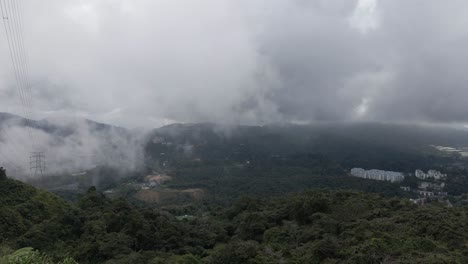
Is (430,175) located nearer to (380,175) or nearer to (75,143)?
(380,175)

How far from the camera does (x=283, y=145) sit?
177750 mm

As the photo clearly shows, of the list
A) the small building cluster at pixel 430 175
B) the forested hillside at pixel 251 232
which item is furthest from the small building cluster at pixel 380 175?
the forested hillside at pixel 251 232

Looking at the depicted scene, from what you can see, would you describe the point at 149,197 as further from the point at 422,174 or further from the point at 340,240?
the point at 422,174

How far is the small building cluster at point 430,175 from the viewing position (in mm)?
109275

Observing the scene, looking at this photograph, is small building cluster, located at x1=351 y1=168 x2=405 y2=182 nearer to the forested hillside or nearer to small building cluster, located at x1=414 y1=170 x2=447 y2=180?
small building cluster, located at x1=414 y1=170 x2=447 y2=180

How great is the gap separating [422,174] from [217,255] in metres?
106

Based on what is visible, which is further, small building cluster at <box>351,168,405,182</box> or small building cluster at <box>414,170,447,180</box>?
small building cluster at <box>351,168,405,182</box>

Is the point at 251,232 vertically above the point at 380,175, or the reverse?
the point at 251,232

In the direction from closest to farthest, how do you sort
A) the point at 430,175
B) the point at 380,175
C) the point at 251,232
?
the point at 251,232, the point at 430,175, the point at 380,175

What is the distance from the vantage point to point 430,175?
112625mm

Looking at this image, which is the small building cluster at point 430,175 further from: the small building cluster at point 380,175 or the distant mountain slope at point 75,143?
the distant mountain slope at point 75,143

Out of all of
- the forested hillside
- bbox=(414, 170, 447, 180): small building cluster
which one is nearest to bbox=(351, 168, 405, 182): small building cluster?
bbox=(414, 170, 447, 180): small building cluster

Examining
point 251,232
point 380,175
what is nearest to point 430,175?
point 380,175

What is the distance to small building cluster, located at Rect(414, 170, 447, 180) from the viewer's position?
10928cm
